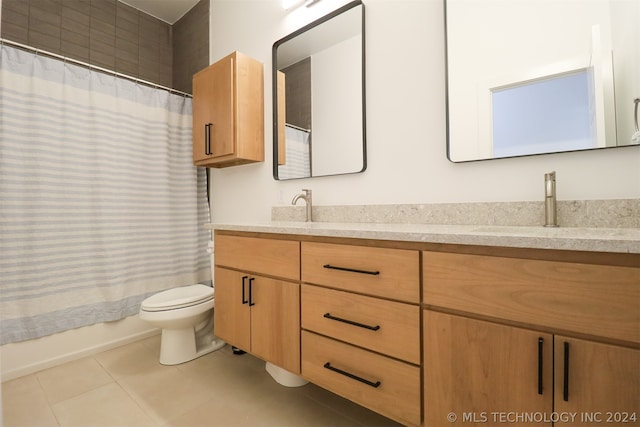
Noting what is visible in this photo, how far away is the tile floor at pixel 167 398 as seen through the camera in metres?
1.32

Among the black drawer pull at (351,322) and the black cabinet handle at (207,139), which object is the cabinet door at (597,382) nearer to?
the black drawer pull at (351,322)

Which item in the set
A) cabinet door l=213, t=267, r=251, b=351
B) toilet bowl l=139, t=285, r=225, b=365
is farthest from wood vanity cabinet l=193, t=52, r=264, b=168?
toilet bowl l=139, t=285, r=225, b=365

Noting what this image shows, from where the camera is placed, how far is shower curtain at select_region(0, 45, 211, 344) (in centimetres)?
167

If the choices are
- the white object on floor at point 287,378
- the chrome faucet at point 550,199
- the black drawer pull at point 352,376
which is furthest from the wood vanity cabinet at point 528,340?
the white object on floor at point 287,378

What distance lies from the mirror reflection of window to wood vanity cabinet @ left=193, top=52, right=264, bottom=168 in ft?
4.62

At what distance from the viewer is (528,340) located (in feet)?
2.46

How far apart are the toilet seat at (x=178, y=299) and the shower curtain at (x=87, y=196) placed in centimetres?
39

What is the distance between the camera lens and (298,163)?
74.4 inches

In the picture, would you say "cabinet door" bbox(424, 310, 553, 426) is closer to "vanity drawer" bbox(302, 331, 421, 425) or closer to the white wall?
"vanity drawer" bbox(302, 331, 421, 425)

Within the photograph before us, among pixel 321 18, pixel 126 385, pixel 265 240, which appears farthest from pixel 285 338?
pixel 321 18

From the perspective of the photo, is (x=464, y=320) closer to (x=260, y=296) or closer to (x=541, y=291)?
(x=541, y=291)

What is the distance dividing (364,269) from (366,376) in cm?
37

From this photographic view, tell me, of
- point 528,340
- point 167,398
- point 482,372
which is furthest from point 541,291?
point 167,398

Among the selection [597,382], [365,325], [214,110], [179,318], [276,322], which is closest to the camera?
[597,382]
